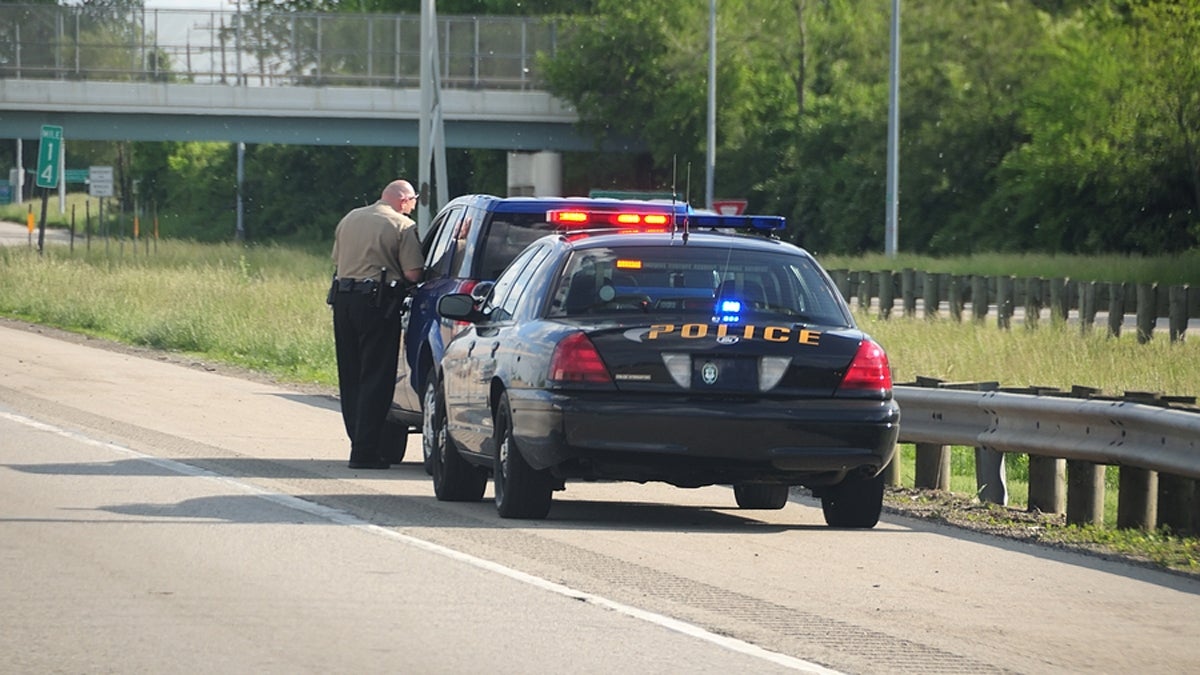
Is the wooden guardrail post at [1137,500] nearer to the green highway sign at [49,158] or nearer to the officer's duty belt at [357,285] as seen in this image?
the officer's duty belt at [357,285]

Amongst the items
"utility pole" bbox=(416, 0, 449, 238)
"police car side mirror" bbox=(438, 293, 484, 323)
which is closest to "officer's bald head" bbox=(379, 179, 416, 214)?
"police car side mirror" bbox=(438, 293, 484, 323)

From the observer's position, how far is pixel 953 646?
28.5 ft

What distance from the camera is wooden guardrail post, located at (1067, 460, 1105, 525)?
509 inches

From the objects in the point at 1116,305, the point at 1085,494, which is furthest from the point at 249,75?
the point at 1085,494

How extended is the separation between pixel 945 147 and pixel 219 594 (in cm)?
5938

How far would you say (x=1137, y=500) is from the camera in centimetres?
1266

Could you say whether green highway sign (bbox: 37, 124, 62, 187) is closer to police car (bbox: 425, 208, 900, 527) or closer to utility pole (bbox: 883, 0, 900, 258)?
utility pole (bbox: 883, 0, 900, 258)

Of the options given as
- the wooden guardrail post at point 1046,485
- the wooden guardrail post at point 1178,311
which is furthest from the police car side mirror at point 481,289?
the wooden guardrail post at point 1178,311

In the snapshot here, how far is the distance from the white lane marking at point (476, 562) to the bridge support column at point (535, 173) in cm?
5730

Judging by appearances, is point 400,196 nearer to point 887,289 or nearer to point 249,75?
point 887,289

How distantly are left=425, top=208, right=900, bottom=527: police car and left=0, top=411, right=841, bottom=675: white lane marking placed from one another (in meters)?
0.85

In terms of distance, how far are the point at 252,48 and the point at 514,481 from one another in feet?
190

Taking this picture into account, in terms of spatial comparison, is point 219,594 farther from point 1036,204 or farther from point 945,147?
point 945,147

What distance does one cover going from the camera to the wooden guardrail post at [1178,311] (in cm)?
3130
